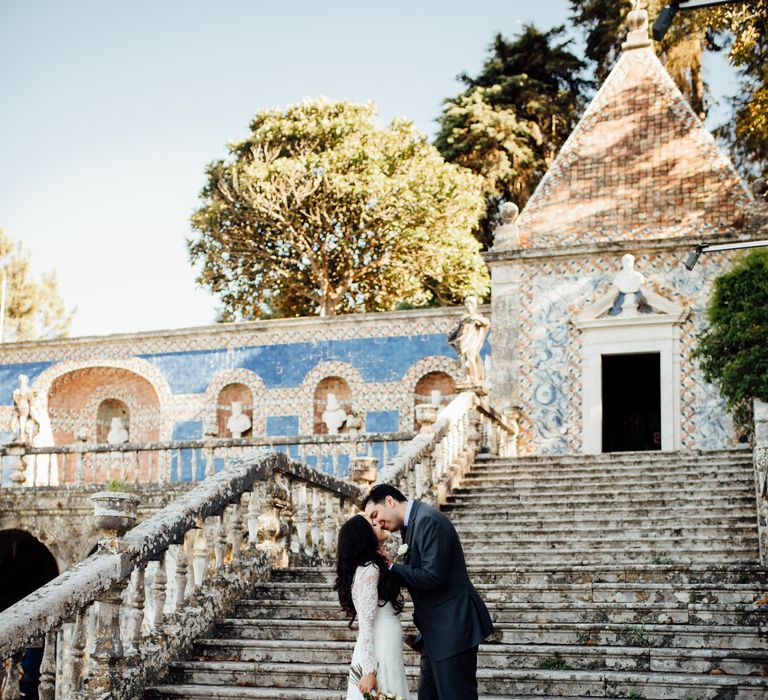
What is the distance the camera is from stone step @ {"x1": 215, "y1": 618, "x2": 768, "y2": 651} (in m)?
6.61

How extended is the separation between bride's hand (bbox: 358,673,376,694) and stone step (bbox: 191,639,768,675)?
1896 mm

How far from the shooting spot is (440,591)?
477 cm

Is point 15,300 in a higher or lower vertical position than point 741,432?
higher

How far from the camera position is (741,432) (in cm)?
1556

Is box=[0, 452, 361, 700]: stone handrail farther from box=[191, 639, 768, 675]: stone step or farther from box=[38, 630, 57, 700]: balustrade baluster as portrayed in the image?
box=[191, 639, 768, 675]: stone step

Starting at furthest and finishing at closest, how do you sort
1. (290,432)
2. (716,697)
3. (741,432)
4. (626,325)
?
1. (290,432)
2. (626,325)
3. (741,432)
4. (716,697)

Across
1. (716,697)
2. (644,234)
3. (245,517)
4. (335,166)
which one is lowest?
(716,697)

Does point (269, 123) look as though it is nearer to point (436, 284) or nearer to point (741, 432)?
point (436, 284)

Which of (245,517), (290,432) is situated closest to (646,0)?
(290,432)

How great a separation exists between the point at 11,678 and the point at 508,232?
45.6 ft

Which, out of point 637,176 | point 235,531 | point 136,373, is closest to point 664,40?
point 637,176

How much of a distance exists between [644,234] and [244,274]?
43.7ft

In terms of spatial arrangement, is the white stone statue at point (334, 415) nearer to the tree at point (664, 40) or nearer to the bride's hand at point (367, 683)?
the tree at point (664, 40)

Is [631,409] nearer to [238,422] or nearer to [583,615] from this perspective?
[238,422]
